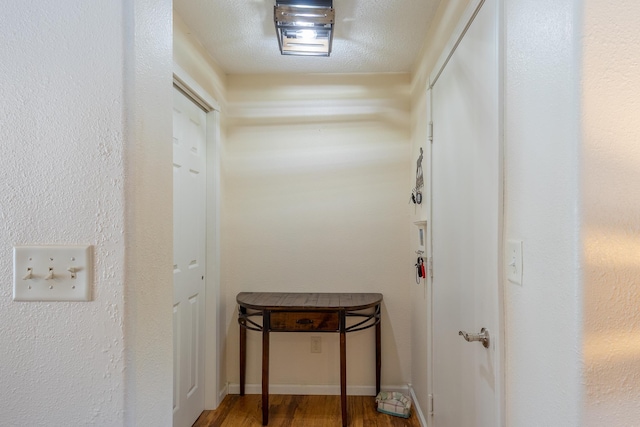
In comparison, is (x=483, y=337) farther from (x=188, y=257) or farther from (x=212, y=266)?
(x=212, y=266)

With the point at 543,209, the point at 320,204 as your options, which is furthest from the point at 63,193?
the point at 320,204

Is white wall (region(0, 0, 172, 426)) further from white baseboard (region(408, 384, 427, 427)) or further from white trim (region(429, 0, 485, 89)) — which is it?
white baseboard (region(408, 384, 427, 427))

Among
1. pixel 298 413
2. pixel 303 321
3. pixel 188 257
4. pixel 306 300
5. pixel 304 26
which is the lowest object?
pixel 298 413

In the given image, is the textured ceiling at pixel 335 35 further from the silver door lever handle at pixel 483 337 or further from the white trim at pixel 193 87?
the silver door lever handle at pixel 483 337

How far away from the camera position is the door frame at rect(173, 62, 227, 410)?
2.34 meters

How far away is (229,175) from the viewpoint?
2.58m

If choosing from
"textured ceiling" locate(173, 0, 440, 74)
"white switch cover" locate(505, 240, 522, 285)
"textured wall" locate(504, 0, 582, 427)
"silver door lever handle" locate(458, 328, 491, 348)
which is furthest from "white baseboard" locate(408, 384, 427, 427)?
"textured ceiling" locate(173, 0, 440, 74)

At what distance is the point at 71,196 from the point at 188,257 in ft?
4.72

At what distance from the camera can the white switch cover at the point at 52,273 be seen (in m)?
0.71

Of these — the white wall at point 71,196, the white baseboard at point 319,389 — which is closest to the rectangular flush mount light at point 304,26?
the white wall at point 71,196

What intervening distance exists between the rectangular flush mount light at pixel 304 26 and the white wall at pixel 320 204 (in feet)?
1.72

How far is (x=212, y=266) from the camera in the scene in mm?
2354

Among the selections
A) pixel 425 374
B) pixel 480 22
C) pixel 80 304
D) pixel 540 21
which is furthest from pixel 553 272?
pixel 425 374

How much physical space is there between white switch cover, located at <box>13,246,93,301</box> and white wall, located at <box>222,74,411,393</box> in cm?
183
